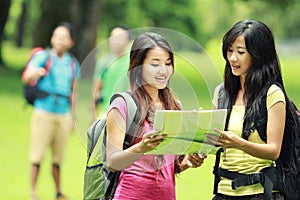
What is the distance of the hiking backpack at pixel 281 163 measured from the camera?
5.17m

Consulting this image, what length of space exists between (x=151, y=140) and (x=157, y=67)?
0.48 m

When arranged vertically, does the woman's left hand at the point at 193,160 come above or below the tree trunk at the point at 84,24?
below

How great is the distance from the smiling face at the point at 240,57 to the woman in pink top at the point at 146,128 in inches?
15.4

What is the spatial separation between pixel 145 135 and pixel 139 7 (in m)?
50.8

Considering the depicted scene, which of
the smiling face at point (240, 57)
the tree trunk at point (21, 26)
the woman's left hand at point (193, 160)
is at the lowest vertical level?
the woman's left hand at point (193, 160)

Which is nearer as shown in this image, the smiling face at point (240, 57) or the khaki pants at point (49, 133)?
the smiling face at point (240, 57)

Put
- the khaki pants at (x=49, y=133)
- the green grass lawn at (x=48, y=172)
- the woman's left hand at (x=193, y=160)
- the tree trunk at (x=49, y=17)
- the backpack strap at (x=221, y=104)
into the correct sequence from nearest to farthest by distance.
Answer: the woman's left hand at (x=193, y=160), the backpack strap at (x=221, y=104), the khaki pants at (x=49, y=133), the green grass lawn at (x=48, y=172), the tree trunk at (x=49, y=17)

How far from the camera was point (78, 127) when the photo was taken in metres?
5.12

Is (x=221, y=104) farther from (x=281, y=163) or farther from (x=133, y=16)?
(x=133, y=16)

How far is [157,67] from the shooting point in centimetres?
491

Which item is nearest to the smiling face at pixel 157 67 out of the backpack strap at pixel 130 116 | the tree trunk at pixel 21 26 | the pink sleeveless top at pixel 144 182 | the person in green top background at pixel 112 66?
the backpack strap at pixel 130 116

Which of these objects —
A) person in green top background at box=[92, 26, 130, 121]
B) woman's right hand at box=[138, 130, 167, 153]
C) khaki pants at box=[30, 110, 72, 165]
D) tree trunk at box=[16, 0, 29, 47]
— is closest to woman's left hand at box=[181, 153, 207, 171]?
woman's right hand at box=[138, 130, 167, 153]

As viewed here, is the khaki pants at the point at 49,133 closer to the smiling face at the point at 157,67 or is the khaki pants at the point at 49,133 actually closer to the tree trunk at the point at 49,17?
the smiling face at the point at 157,67

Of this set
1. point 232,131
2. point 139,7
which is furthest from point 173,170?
point 139,7
